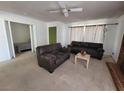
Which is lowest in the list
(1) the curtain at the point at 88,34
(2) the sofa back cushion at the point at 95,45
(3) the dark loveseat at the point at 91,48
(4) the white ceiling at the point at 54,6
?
(3) the dark loveseat at the point at 91,48

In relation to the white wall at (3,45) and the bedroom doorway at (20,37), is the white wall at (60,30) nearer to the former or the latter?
the bedroom doorway at (20,37)

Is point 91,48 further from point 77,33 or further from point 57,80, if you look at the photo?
point 57,80

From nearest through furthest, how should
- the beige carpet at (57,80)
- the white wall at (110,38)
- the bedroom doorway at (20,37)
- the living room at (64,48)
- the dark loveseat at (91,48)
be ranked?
the beige carpet at (57,80) < the living room at (64,48) < the dark loveseat at (91,48) < the white wall at (110,38) < the bedroom doorway at (20,37)

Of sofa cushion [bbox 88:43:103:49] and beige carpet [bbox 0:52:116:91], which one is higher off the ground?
sofa cushion [bbox 88:43:103:49]

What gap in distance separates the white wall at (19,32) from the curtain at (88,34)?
3730 mm

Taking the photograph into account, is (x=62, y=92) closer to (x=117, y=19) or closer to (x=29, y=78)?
(x=29, y=78)

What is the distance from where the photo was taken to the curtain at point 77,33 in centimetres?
514

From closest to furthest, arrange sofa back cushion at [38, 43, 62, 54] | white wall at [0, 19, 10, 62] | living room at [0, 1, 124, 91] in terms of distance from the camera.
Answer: living room at [0, 1, 124, 91], sofa back cushion at [38, 43, 62, 54], white wall at [0, 19, 10, 62]

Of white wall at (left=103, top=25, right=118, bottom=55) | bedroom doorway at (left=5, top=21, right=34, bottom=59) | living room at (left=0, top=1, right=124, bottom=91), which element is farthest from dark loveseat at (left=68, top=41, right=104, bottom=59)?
bedroom doorway at (left=5, top=21, right=34, bottom=59)

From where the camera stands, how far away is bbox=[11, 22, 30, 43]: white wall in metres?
5.06

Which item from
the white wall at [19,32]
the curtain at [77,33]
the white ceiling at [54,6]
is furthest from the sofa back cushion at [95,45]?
the white wall at [19,32]

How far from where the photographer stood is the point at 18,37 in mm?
5355

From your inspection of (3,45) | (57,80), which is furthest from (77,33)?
(3,45)

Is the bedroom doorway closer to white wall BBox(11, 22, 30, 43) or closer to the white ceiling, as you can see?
white wall BBox(11, 22, 30, 43)
